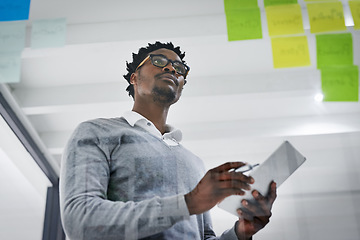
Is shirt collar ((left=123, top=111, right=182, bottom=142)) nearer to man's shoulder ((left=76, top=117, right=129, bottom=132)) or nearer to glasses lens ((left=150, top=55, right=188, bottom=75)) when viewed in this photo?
man's shoulder ((left=76, top=117, right=129, bottom=132))

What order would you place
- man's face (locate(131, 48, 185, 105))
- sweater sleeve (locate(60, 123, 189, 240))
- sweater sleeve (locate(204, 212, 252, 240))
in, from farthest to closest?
man's face (locate(131, 48, 185, 105)), sweater sleeve (locate(204, 212, 252, 240)), sweater sleeve (locate(60, 123, 189, 240))

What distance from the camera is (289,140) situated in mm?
734

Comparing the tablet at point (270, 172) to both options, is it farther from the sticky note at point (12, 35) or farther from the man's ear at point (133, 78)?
A: the sticky note at point (12, 35)

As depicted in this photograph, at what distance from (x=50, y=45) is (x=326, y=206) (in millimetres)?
674

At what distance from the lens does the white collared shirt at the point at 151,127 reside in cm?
81

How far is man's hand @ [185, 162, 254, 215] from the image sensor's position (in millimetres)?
638

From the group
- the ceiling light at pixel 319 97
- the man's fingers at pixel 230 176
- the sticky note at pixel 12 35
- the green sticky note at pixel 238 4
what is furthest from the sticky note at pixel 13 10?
the ceiling light at pixel 319 97

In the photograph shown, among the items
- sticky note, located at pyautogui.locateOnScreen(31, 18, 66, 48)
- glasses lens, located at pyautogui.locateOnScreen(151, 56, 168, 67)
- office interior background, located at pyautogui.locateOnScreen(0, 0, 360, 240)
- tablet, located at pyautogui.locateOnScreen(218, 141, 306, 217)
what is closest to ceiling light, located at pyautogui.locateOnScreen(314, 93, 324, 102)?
office interior background, located at pyautogui.locateOnScreen(0, 0, 360, 240)

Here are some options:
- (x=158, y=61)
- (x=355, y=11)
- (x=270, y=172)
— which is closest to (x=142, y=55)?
(x=158, y=61)

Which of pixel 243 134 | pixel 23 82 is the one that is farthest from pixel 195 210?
pixel 23 82

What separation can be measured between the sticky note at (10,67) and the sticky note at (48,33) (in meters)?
0.05

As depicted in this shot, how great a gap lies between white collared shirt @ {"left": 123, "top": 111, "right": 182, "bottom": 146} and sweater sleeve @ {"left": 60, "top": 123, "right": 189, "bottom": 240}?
11 cm

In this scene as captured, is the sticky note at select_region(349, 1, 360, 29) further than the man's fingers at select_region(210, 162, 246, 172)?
Yes

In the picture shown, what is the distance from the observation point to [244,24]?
818mm
